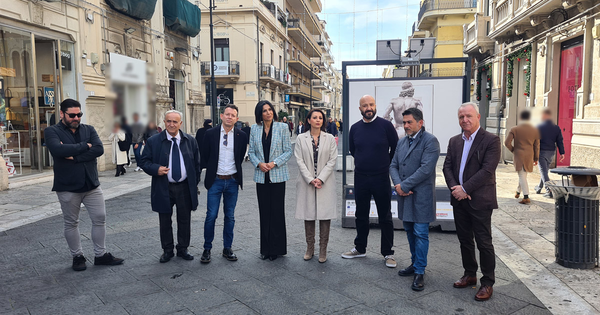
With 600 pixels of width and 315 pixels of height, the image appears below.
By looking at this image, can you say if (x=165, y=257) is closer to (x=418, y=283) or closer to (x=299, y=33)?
(x=418, y=283)

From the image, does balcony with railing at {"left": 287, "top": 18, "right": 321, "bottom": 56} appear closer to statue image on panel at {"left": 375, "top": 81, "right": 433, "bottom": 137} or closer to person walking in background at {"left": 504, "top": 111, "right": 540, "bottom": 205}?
statue image on panel at {"left": 375, "top": 81, "right": 433, "bottom": 137}

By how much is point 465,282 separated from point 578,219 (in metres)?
1.44

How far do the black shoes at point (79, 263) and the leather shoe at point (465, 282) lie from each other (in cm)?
377

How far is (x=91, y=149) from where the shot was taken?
4.30 m

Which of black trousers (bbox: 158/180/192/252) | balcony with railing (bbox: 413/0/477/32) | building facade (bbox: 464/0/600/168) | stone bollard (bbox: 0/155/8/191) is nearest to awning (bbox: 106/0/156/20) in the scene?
building facade (bbox: 464/0/600/168)

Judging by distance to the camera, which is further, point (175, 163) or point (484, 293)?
point (175, 163)

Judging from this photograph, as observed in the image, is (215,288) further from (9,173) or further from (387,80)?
(9,173)

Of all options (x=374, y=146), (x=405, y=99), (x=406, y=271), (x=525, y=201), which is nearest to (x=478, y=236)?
(x=406, y=271)

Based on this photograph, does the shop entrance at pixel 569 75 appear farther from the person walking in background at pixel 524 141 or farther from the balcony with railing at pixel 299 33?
the balcony with railing at pixel 299 33

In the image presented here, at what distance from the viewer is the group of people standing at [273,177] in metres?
4.10

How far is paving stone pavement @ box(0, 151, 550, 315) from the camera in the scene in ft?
11.6

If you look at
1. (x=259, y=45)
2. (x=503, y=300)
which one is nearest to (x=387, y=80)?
(x=503, y=300)

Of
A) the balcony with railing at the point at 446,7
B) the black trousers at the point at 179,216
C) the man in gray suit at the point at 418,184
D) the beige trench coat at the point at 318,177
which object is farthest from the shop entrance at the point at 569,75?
the balcony with railing at the point at 446,7

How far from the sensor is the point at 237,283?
13.5 feet
